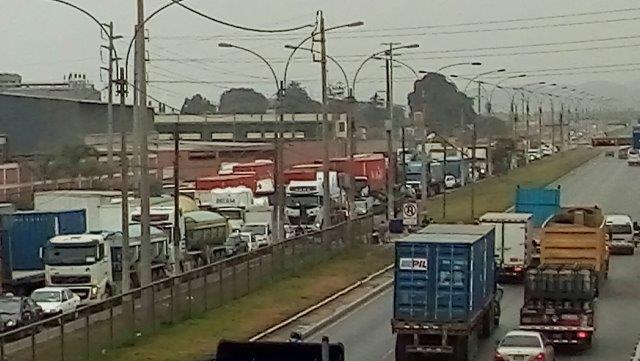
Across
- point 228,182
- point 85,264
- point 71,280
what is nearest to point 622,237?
point 228,182

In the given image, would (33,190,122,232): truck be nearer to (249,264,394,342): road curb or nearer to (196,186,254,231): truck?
(196,186,254,231): truck

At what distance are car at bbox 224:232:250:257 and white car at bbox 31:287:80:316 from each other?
16632mm

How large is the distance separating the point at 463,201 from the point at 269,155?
78.2 feet

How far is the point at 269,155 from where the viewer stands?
111 m

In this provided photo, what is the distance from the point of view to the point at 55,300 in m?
39.8

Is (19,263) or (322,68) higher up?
(322,68)

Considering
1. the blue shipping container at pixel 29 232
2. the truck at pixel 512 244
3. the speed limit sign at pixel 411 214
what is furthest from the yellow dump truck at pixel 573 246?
the blue shipping container at pixel 29 232

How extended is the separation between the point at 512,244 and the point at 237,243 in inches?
644

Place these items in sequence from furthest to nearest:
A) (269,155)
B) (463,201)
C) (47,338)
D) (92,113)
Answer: (269,155), (92,113), (463,201), (47,338)

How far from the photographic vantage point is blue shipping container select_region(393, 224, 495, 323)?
99.1 feet

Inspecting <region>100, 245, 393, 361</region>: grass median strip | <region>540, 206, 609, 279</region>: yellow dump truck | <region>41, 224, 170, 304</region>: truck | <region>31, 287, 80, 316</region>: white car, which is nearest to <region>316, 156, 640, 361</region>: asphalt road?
<region>540, 206, 609, 279</region>: yellow dump truck

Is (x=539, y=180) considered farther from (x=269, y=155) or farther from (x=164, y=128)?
(x=164, y=128)

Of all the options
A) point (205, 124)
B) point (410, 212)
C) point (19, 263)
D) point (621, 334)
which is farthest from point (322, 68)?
point (205, 124)

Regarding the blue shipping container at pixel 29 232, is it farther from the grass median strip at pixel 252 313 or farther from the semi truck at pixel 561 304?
the semi truck at pixel 561 304
